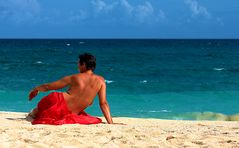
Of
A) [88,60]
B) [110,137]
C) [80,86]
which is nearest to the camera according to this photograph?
[110,137]

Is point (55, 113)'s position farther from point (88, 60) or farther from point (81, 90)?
point (88, 60)

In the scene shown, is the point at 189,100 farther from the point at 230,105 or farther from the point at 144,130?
the point at 144,130

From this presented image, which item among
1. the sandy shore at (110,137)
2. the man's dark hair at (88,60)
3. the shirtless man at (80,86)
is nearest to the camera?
the sandy shore at (110,137)

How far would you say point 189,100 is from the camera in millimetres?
18016

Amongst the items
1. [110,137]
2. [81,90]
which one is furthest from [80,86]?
[110,137]

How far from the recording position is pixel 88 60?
7.09 meters

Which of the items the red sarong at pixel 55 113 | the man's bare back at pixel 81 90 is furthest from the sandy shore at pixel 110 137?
the man's bare back at pixel 81 90

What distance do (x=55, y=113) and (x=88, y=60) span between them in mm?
909

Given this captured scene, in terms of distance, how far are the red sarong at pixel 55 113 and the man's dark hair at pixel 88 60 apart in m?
0.57

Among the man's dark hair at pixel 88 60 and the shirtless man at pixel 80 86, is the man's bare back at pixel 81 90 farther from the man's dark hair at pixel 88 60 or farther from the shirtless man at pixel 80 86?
the man's dark hair at pixel 88 60

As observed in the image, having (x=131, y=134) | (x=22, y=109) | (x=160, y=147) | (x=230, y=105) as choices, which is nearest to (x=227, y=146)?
(x=160, y=147)

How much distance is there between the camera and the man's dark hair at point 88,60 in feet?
23.1

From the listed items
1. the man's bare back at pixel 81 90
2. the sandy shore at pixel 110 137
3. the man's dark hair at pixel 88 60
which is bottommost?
the sandy shore at pixel 110 137

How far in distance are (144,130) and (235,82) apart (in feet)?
66.8
